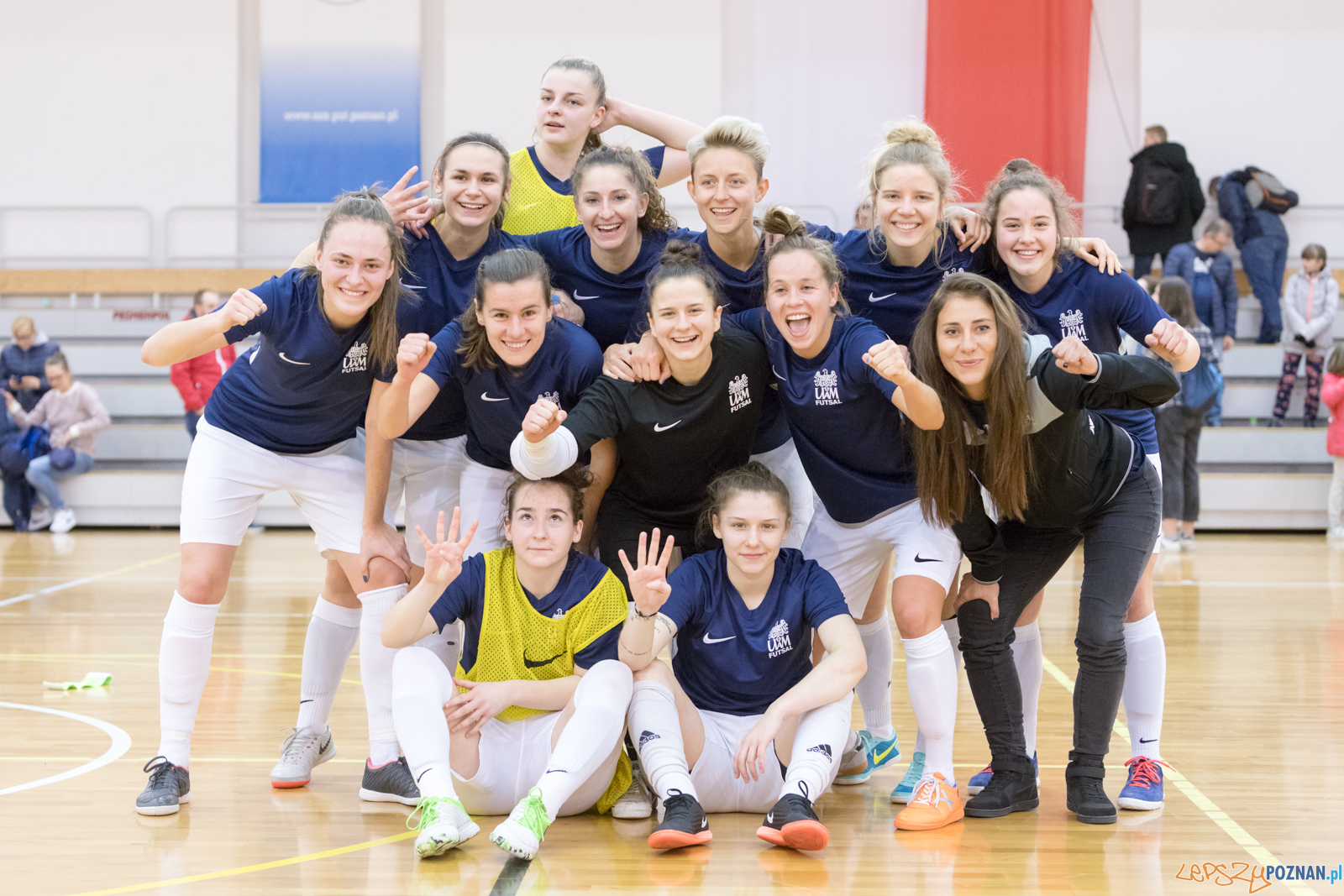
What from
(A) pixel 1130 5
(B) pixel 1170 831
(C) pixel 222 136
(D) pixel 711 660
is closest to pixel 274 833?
(D) pixel 711 660

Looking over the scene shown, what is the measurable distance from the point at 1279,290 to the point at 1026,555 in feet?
27.1

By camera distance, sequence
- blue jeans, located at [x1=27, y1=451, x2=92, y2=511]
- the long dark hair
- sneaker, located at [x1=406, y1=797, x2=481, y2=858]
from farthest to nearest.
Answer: blue jeans, located at [x1=27, y1=451, x2=92, y2=511], the long dark hair, sneaker, located at [x1=406, y1=797, x2=481, y2=858]

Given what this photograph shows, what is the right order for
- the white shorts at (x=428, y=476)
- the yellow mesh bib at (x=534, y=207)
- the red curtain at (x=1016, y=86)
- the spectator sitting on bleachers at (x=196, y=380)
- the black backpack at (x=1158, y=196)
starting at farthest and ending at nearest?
the red curtain at (x=1016, y=86), the black backpack at (x=1158, y=196), the spectator sitting on bleachers at (x=196, y=380), the yellow mesh bib at (x=534, y=207), the white shorts at (x=428, y=476)

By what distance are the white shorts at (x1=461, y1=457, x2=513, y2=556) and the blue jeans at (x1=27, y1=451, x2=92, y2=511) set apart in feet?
23.6

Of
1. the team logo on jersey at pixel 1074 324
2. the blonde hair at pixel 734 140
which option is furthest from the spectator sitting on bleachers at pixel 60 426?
the team logo on jersey at pixel 1074 324

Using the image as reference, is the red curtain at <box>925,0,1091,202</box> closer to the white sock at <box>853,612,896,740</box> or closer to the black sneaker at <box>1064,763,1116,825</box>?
the white sock at <box>853,612,896,740</box>

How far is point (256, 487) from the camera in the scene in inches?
126

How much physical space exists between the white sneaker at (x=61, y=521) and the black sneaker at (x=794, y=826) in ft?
26.9

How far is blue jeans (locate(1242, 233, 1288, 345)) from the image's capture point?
991cm

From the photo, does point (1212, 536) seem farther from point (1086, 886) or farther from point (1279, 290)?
point (1086, 886)

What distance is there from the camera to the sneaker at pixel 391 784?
121 inches

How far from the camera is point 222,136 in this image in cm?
1101

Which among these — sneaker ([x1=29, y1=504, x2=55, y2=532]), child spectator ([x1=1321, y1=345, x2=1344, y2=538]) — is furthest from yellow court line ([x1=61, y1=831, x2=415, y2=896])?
child spectator ([x1=1321, y1=345, x2=1344, y2=538])

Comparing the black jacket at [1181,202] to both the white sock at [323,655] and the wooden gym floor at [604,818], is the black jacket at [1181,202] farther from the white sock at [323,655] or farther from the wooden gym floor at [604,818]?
the white sock at [323,655]
